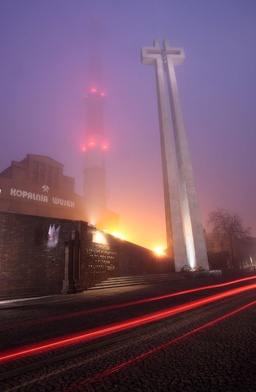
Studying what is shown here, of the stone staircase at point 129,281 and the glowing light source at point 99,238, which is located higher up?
the glowing light source at point 99,238

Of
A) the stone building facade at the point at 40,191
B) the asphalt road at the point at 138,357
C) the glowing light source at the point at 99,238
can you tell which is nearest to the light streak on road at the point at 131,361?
the asphalt road at the point at 138,357

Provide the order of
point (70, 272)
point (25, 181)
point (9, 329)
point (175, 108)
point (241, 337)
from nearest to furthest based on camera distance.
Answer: point (241, 337) → point (9, 329) → point (70, 272) → point (175, 108) → point (25, 181)

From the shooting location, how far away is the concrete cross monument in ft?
Answer: 85.7

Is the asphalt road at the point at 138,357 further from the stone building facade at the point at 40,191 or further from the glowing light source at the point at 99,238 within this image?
the stone building facade at the point at 40,191

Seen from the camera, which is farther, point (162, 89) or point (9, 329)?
point (162, 89)

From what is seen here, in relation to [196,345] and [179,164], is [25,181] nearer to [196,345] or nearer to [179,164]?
[179,164]

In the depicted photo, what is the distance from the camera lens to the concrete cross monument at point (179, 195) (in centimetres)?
2611

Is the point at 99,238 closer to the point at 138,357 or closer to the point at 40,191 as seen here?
the point at 138,357

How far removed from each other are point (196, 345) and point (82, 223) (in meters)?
13.3

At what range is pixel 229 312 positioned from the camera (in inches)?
217

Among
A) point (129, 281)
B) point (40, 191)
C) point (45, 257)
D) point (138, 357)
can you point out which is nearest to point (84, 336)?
point (138, 357)

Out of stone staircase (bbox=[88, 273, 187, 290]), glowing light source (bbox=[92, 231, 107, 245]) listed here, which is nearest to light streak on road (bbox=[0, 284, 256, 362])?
stone staircase (bbox=[88, 273, 187, 290])

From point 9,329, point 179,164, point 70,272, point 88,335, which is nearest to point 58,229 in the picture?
point 70,272

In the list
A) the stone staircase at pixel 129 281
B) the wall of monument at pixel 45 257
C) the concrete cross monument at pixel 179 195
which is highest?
the concrete cross monument at pixel 179 195
